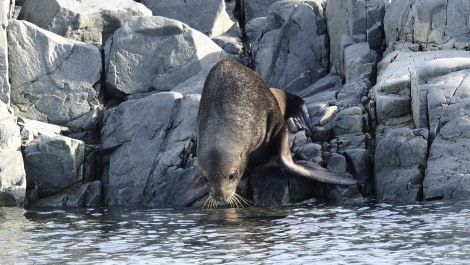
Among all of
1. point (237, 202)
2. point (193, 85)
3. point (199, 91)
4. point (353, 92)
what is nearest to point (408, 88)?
point (353, 92)

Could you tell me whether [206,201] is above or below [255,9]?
below

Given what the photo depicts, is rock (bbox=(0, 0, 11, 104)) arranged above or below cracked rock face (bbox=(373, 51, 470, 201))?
above

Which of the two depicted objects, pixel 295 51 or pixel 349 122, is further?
pixel 295 51

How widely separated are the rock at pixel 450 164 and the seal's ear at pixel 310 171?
3.74 feet

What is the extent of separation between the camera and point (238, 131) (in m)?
14.6

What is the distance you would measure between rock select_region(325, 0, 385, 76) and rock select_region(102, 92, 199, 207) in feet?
11.1

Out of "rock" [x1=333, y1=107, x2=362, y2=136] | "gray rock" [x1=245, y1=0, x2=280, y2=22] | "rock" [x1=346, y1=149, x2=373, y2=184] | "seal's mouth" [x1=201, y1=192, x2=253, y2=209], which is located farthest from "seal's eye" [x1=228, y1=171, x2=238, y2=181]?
"gray rock" [x1=245, y1=0, x2=280, y2=22]

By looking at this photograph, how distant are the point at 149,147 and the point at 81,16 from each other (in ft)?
13.8

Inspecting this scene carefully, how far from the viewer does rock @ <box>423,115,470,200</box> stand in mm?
13383

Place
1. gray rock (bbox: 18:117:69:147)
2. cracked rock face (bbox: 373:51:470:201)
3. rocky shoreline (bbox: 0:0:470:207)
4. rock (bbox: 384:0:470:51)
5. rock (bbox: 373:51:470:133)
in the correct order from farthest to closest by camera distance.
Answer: rock (bbox: 384:0:470:51)
gray rock (bbox: 18:117:69:147)
rock (bbox: 373:51:470:133)
rocky shoreline (bbox: 0:0:470:207)
cracked rock face (bbox: 373:51:470:201)

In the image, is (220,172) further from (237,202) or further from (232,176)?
(237,202)

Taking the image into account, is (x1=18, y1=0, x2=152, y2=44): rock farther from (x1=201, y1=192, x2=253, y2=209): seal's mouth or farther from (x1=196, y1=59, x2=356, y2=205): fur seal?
(x1=201, y1=192, x2=253, y2=209): seal's mouth

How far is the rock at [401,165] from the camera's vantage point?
13.7 metres

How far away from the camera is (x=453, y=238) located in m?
10.5
